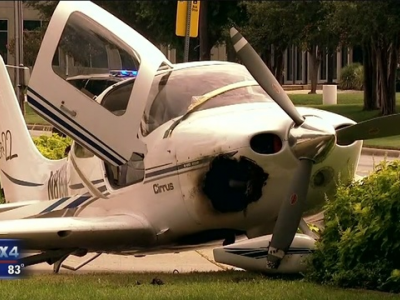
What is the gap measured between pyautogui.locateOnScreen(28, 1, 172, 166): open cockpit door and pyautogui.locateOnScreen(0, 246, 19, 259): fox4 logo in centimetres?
152

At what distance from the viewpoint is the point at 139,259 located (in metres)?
12.2

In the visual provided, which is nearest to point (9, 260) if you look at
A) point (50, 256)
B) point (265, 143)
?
point (50, 256)

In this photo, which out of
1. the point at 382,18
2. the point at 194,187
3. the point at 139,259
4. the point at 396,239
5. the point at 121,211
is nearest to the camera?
the point at 396,239

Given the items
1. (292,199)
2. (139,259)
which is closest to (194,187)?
(292,199)

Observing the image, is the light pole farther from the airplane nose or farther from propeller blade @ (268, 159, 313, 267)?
propeller blade @ (268, 159, 313, 267)

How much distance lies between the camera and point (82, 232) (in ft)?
31.5

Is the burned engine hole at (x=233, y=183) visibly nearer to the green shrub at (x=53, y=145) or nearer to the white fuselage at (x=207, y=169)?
the white fuselage at (x=207, y=169)

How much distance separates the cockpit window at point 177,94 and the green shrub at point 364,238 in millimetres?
1423

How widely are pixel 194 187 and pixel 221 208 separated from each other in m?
0.31

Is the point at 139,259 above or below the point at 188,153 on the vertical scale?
below

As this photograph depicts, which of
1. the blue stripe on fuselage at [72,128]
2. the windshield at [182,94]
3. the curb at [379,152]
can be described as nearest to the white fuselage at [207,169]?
the windshield at [182,94]

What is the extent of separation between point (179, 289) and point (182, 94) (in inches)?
87.5

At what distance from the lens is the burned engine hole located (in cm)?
908

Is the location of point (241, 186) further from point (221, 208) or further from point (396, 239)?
point (396, 239)
